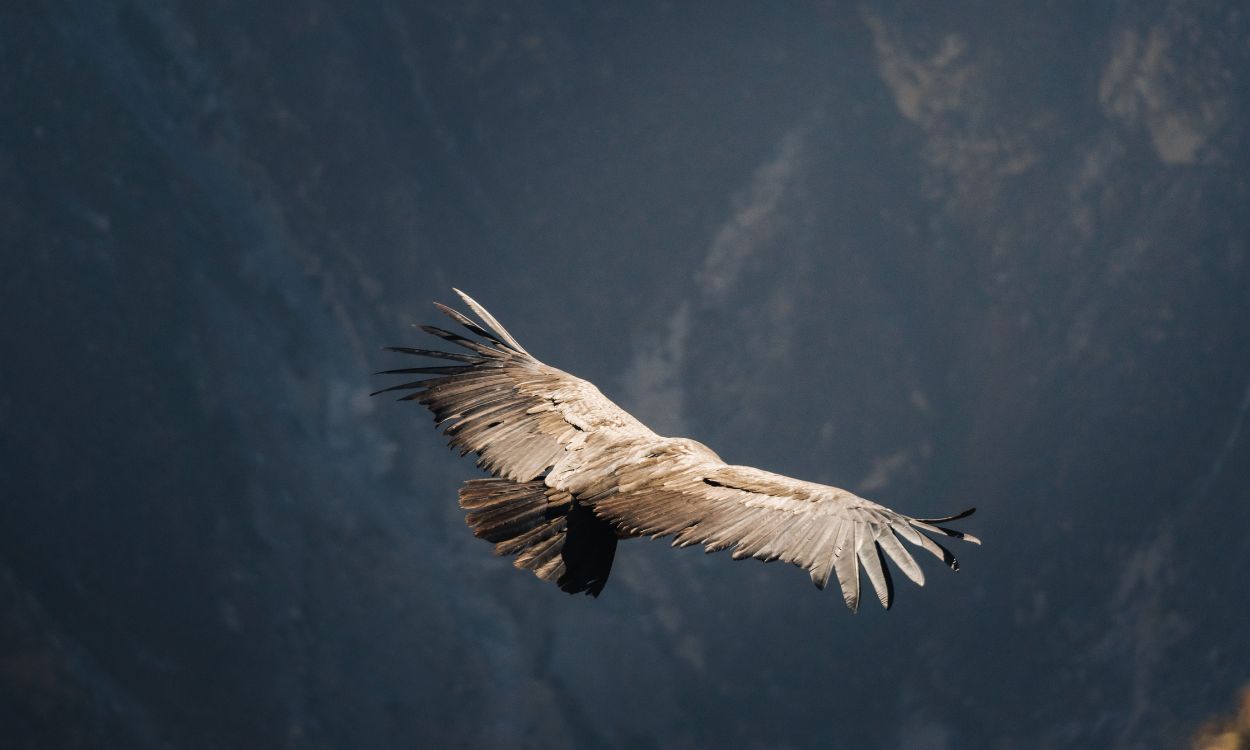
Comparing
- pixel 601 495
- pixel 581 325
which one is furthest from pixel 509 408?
pixel 581 325

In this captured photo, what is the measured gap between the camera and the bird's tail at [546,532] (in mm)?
11734

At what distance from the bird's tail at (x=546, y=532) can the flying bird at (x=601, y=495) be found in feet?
0.04

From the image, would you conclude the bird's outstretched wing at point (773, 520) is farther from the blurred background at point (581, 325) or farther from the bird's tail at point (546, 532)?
the blurred background at point (581, 325)

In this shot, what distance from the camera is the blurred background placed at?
43125 mm

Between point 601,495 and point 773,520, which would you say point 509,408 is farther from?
point 773,520

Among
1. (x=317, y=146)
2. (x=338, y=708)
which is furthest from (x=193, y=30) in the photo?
(x=338, y=708)

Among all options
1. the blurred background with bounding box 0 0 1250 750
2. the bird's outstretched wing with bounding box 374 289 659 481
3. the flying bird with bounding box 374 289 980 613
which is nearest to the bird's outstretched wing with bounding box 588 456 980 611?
the flying bird with bounding box 374 289 980 613

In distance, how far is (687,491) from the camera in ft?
37.0

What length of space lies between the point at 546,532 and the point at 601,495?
721 mm

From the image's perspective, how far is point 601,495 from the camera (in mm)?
11547

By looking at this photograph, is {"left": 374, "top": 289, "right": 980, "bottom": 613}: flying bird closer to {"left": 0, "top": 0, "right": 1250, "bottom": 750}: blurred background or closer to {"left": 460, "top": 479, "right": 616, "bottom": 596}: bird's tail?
{"left": 460, "top": 479, "right": 616, "bottom": 596}: bird's tail

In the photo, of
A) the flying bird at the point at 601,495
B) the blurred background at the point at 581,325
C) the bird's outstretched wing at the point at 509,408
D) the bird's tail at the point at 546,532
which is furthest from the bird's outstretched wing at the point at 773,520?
the blurred background at the point at 581,325

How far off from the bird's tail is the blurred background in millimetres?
32538

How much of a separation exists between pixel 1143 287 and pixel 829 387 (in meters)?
10.1
